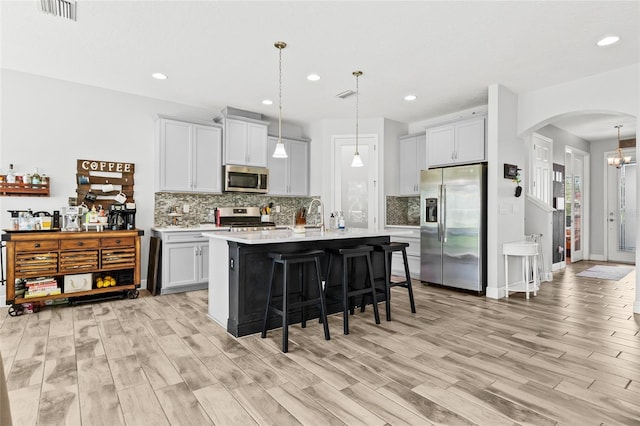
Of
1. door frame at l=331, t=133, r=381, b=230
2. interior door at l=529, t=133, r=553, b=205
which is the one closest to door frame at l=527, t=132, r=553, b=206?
interior door at l=529, t=133, r=553, b=205

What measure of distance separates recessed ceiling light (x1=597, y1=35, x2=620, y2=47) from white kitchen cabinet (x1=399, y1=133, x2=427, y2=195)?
2776 millimetres

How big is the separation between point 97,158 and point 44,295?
184cm

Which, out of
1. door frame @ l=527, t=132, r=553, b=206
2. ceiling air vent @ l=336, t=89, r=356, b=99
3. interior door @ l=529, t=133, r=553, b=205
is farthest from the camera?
interior door @ l=529, t=133, r=553, b=205

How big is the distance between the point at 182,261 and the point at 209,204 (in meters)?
1.15

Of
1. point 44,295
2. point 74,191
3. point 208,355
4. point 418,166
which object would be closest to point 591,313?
point 418,166

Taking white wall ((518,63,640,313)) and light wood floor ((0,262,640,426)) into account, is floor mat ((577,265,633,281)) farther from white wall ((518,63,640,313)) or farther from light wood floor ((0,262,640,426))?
light wood floor ((0,262,640,426))

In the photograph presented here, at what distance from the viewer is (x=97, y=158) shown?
4703mm

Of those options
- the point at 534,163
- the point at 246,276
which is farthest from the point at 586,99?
the point at 246,276

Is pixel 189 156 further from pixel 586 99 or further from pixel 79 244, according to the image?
pixel 586 99

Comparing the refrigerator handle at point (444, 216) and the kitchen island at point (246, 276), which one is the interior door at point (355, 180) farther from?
the kitchen island at point (246, 276)

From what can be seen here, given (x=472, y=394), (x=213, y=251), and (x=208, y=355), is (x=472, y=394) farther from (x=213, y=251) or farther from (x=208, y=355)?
(x=213, y=251)

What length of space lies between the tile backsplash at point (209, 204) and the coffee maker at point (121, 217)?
49cm

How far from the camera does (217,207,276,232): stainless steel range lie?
5418 mm

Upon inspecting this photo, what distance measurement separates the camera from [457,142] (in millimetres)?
5230
